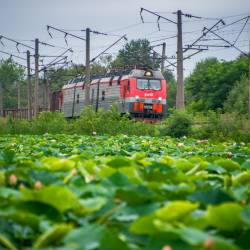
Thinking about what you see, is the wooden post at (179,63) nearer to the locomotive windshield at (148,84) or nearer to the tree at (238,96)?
the locomotive windshield at (148,84)

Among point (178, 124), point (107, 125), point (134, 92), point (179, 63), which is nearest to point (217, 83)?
point (134, 92)

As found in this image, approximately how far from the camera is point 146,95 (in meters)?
25.6

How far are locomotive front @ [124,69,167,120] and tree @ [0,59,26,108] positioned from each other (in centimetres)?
3443

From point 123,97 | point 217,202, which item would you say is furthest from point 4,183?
point 123,97

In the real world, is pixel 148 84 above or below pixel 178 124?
above

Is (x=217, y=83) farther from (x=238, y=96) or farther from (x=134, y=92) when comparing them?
(x=134, y=92)

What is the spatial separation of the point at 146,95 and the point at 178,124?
9092mm

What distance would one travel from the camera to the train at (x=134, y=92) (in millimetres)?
25016

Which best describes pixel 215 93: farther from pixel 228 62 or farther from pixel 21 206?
pixel 21 206

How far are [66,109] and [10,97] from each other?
4023cm

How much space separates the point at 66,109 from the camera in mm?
32656

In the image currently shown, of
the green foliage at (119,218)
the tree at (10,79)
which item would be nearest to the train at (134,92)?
the green foliage at (119,218)

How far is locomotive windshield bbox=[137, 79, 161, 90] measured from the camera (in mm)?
25266

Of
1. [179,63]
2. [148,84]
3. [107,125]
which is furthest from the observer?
[148,84]
